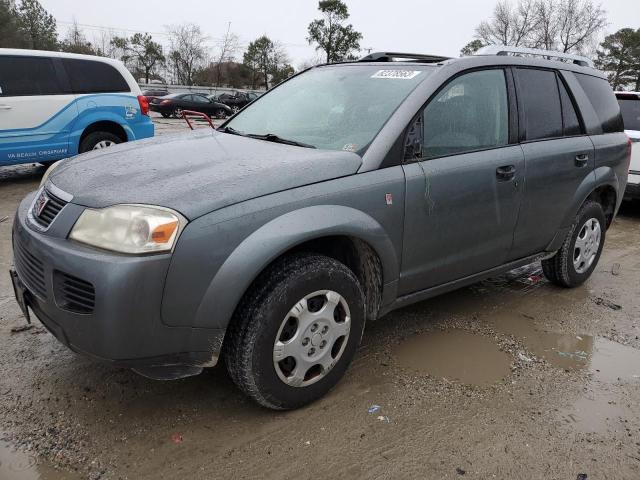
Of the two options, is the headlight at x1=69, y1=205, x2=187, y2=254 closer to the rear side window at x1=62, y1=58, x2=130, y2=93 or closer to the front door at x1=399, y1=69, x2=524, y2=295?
the front door at x1=399, y1=69, x2=524, y2=295

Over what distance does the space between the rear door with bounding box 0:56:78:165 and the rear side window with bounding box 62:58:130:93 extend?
0.14 metres

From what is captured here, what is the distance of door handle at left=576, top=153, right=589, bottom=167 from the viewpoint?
3854 mm

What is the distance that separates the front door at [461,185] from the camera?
2869 millimetres

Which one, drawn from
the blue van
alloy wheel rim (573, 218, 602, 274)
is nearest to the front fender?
alloy wheel rim (573, 218, 602, 274)

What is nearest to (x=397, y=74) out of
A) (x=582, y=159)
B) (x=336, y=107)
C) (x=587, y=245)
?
(x=336, y=107)

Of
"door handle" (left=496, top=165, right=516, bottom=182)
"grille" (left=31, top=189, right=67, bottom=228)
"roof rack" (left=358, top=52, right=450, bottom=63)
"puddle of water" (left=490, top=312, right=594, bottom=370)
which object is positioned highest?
"roof rack" (left=358, top=52, right=450, bottom=63)

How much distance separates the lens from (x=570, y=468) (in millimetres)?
2289

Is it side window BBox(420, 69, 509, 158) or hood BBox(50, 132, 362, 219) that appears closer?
hood BBox(50, 132, 362, 219)

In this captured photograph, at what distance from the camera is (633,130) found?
7.11 metres

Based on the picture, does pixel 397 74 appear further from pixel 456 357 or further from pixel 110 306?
pixel 110 306

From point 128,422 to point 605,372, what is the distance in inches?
106

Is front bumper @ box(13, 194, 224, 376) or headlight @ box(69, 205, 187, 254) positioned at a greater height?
headlight @ box(69, 205, 187, 254)

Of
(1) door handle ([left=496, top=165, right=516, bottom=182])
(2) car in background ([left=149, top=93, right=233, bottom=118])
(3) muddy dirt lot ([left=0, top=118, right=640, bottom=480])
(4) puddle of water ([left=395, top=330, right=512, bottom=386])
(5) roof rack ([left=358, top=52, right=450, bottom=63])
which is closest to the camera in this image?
(3) muddy dirt lot ([left=0, top=118, right=640, bottom=480])

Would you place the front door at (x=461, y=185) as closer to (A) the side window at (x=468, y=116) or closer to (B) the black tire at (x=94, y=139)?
(A) the side window at (x=468, y=116)
